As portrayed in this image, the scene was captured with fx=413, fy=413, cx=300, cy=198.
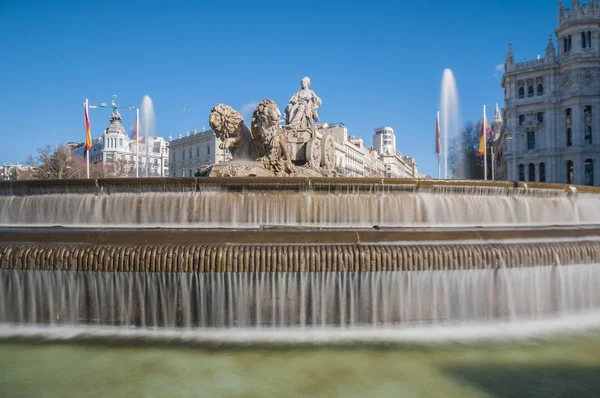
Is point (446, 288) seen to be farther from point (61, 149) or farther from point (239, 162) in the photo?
point (61, 149)

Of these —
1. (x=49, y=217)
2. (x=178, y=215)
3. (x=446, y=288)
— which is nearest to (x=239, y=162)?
(x=178, y=215)

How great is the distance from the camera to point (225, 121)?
42.1 feet

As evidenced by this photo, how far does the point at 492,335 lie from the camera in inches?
236

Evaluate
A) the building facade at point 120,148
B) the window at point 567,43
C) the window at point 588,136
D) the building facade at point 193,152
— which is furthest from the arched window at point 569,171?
the building facade at point 120,148

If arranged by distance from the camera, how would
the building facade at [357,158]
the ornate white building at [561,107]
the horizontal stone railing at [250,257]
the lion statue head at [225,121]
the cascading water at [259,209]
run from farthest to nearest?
the building facade at [357,158], the ornate white building at [561,107], the lion statue head at [225,121], the cascading water at [259,209], the horizontal stone railing at [250,257]

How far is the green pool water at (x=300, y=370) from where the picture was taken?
4.41 metres

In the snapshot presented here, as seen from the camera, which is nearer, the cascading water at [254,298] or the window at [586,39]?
the cascading water at [254,298]

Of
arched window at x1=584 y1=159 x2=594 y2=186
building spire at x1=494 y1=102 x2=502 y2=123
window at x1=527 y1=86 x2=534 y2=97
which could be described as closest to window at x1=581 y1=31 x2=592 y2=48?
window at x1=527 y1=86 x2=534 y2=97

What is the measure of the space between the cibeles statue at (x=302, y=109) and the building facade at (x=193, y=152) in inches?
2652

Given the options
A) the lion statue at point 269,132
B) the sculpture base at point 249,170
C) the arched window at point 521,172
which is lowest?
the sculpture base at point 249,170

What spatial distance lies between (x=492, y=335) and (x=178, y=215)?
246 inches

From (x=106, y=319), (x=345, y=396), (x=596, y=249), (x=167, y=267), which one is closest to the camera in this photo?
(x=345, y=396)

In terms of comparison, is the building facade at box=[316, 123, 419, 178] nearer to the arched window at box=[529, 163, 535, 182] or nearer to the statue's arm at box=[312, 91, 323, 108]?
the arched window at box=[529, 163, 535, 182]

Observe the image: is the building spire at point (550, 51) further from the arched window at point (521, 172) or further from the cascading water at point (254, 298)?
the cascading water at point (254, 298)
